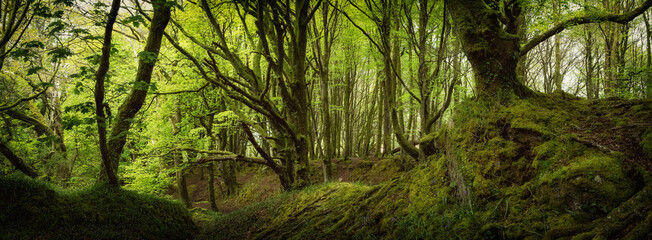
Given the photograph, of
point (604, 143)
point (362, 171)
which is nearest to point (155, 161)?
point (362, 171)

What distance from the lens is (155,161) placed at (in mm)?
11430

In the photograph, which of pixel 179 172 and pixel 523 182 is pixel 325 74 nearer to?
pixel 179 172

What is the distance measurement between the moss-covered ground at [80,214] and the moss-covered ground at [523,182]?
13.0 ft

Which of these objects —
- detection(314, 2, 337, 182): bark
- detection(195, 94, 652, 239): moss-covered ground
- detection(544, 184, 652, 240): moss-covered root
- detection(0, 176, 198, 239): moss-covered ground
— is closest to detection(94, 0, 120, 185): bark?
detection(0, 176, 198, 239): moss-covered ground


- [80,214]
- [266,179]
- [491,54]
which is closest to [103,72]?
[80,214]

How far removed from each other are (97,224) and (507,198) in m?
7.24

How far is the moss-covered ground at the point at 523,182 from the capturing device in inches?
80.8

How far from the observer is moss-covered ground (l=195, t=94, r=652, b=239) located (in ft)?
6.73

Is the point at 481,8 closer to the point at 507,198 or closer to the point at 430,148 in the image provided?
the point at 430,148

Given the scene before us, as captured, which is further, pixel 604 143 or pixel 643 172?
pixel 604 143

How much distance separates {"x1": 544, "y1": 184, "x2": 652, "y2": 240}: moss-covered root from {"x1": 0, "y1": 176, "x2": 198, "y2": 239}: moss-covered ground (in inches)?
286

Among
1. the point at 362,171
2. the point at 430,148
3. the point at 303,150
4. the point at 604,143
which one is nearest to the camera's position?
the point at 604,143

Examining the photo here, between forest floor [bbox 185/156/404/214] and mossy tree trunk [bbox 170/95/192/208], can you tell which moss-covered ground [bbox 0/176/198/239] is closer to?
forest floor [bbox 185/156/404/214]

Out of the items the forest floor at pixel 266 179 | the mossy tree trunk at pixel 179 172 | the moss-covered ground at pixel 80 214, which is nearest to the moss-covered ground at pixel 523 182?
the moss-covered ground at pixel 80 214
